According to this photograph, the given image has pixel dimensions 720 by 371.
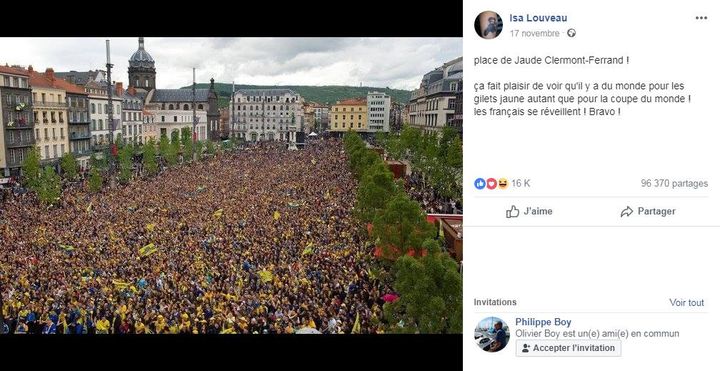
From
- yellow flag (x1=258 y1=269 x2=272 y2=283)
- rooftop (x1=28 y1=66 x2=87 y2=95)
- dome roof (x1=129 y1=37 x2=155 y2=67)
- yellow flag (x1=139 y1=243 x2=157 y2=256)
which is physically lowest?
yellow flag (x1=258 y1=269 x2=272 y2=283)

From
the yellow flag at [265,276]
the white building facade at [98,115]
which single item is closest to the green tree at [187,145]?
the white building facade at [98,115]

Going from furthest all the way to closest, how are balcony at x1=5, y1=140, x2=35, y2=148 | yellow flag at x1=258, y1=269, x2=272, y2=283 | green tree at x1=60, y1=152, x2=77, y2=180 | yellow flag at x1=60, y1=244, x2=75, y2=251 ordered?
green tree at x1=60, y1=152, x2=77, y2=180
balcony at x1=5, y1=140, x2=35, y2=148
yellow flag at x1=60, y1=244, x2=75, y2=251
yellow flag at x1=258, y1=269, x2=272, y2=283

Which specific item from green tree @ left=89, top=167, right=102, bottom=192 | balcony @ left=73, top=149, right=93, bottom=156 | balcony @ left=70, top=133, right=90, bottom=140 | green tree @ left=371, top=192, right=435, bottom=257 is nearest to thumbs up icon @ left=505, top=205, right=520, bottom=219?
green tree @ left=371, top=192, right=435, bottom=257

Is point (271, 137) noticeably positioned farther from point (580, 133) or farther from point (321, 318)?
point (580, 133)

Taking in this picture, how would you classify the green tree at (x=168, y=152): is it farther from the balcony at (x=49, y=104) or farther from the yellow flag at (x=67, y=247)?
the yellow flag at (x=67, y=247)

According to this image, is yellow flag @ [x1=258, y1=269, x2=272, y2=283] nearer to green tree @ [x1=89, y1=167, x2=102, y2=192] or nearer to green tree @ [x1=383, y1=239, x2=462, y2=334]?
green tree @ [x1=383, y1=239, x2=462, y2=334]

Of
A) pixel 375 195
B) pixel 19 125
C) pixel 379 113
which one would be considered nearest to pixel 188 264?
pixel 375 195

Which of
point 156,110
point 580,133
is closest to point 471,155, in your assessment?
point 580,133
